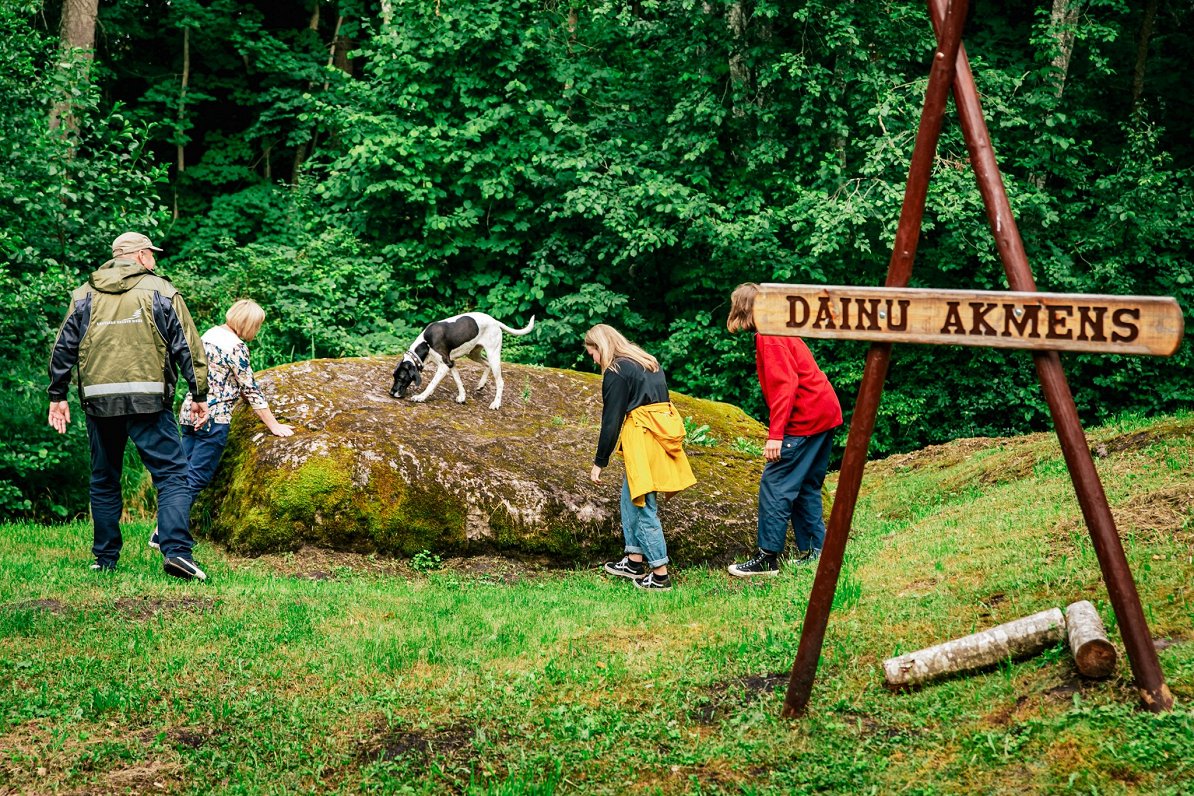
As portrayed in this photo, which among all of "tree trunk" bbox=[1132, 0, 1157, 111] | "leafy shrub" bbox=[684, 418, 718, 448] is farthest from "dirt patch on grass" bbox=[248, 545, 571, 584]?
"tree trunk" bbox=[1132, 0, 1157, 111]

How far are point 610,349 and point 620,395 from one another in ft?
1.20

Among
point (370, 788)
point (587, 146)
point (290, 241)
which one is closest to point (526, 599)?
point (370, 788)

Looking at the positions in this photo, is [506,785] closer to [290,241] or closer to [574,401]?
[574,401]

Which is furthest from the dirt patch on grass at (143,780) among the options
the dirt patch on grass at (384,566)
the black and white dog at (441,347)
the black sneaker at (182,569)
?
the black and white dog at (441,347)

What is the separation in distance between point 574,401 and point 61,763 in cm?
711

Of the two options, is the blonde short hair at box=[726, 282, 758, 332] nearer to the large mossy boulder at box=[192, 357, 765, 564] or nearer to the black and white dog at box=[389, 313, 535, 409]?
the large mossy boulder at box=[192, 357, 765, 564]

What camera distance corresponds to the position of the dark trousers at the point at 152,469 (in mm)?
6949

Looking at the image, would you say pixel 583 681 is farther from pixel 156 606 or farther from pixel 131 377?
pixel 131 377

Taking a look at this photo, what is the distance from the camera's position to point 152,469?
706 cm

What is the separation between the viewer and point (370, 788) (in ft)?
13.1

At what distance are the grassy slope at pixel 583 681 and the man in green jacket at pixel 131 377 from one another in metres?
0.44

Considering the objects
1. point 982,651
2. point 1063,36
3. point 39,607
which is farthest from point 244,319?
point 1063,36

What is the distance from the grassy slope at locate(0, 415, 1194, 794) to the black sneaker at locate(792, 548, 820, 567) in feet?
1.69

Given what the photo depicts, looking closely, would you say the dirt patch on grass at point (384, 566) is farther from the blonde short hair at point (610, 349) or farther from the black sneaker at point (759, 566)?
the blonde short hair at point (610, 349)
